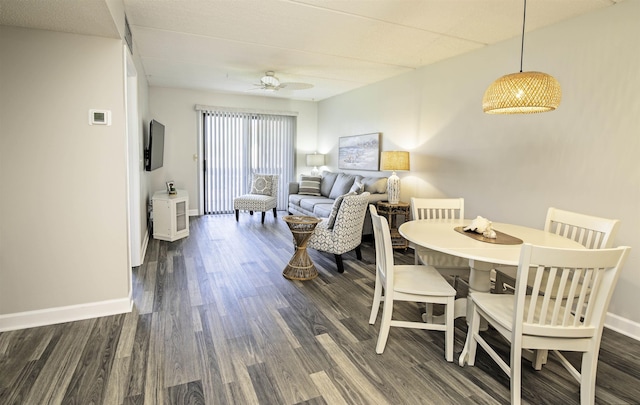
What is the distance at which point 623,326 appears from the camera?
2.56 meters

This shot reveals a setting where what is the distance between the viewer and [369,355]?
214 cm

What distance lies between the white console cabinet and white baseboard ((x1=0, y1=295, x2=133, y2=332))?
2163 mm

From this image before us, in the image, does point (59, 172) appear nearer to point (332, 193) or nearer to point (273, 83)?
point (273, 83)

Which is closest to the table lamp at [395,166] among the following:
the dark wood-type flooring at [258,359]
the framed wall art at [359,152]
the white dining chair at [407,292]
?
the framed wall art at [359,152]

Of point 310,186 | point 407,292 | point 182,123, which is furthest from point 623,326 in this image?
point 182,123

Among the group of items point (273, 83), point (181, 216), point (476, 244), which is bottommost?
point (181, 216)

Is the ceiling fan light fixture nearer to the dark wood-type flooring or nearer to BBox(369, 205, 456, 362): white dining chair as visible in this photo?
the dark wood-type flooring

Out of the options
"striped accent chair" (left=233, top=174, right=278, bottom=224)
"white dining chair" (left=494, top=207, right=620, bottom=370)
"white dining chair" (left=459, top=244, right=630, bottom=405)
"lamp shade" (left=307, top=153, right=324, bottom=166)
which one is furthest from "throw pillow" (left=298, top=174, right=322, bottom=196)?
"white dining chair" (left=459, top=244, right=630, bottom=405)

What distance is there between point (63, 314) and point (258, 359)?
1542 mm

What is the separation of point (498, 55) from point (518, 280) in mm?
2852

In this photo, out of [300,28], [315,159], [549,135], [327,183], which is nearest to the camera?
[549,135]

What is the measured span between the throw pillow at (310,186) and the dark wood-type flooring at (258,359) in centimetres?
346

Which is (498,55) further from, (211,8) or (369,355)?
(369,355)

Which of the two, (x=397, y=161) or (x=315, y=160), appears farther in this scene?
(x=315, y=160)
